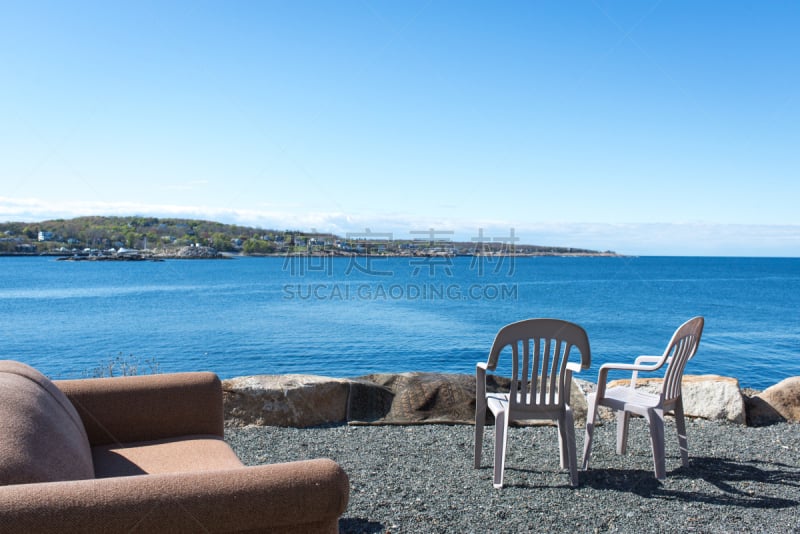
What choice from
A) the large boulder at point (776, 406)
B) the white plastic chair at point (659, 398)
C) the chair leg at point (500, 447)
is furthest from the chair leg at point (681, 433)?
the large boulder at point (776, 406)

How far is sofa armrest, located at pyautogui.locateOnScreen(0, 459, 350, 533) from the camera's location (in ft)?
4.94

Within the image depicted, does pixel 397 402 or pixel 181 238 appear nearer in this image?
pixel 397 402

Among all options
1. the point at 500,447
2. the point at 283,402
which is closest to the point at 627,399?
the point at 500,447

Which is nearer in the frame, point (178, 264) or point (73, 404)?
point (73, 404)

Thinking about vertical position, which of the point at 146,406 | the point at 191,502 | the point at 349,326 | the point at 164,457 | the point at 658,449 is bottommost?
the point at 349,326

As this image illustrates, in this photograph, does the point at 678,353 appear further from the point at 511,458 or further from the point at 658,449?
the point at 511,458

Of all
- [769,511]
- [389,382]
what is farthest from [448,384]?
[769,511]

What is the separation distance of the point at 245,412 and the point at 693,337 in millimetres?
3713

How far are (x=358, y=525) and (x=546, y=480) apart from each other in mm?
1410

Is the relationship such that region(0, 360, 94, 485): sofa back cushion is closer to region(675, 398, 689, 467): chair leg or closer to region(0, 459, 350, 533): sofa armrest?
region(0, 459, 350, 533): sofa armrest

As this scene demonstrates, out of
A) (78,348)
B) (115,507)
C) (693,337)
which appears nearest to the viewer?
(115,507)

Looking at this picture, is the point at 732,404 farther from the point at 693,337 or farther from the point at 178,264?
the point at 178,264

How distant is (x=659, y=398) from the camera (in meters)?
4.09

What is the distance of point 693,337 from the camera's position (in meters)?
4.18
